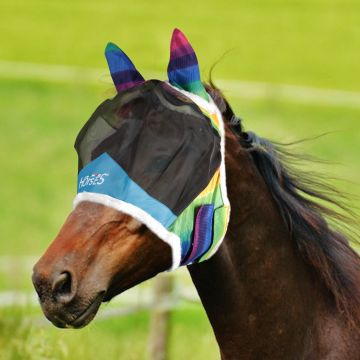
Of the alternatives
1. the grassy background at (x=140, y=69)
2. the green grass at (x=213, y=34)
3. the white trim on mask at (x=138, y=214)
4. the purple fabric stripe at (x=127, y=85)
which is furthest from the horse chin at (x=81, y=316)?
the green grass at (x=213, y=34)

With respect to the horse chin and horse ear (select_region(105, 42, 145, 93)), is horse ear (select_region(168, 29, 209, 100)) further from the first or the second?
the horse chin

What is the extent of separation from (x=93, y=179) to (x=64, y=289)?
1.19 ft

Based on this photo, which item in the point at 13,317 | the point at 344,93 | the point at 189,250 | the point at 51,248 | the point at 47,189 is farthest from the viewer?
the point at 344,93

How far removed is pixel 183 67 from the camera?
3.74 metres

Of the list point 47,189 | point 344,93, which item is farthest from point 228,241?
point 344,93

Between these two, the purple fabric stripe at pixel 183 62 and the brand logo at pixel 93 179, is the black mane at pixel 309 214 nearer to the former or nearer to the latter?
the purple fabric stripe at pixel 183 62

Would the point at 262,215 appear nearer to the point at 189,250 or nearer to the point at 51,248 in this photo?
the point at 189,250

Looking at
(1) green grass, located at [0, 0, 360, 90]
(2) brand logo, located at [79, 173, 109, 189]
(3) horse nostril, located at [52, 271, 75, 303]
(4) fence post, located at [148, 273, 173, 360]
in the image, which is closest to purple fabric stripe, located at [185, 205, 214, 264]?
(2) brand logo, located at [79, 173, 109, 189]

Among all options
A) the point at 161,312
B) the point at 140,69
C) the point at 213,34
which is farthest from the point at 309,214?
the point at 213,34

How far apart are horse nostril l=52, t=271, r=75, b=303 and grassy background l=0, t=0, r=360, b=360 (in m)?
2.57

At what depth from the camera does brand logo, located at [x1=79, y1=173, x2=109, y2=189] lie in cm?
358

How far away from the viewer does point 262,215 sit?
399cm

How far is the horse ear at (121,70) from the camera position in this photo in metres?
3.81

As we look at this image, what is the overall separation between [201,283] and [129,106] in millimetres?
661
